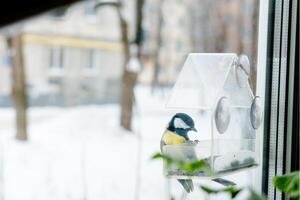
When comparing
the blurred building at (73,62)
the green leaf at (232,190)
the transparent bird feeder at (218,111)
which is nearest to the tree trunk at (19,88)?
the blurred building at (73,62)

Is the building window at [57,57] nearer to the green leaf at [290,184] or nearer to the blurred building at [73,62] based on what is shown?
the blurred building at [73,62]

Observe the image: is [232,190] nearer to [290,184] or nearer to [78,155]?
[290,184]

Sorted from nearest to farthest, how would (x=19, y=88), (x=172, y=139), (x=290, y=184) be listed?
1. (x=290, y=184)
2. (x=172, y=139)
3. (x=19, y=88)

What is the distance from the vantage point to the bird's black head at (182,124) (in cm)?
100

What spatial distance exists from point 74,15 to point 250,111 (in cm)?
54

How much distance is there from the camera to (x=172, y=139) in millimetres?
997

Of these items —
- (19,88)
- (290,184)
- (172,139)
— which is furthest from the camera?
(19,88)

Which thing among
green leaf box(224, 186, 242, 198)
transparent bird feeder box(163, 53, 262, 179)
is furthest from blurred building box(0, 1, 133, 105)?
green leaf box(224, 186, 242, 198)

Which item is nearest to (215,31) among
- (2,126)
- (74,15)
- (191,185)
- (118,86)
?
(118,86)

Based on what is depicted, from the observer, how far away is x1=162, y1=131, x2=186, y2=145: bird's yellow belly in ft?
3.23

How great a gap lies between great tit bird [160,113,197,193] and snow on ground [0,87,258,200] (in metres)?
0.25

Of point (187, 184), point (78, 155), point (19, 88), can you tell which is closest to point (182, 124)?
point (187, 184)

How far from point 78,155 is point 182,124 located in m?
0.48

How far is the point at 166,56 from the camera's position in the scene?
1370mm
